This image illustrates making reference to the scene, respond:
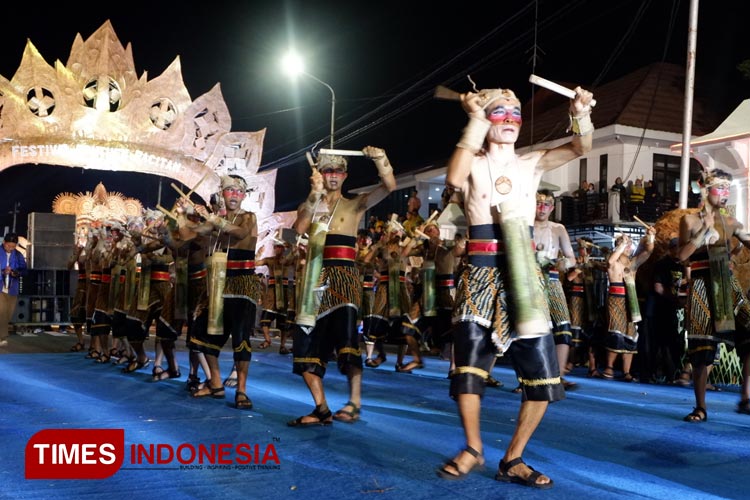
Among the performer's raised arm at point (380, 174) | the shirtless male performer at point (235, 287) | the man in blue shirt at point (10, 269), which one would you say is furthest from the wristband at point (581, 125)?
the man in blue shirt at point (10, 269)

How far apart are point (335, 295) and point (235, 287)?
1460 millimetres

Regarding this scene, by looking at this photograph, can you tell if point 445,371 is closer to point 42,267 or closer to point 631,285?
point 631,285

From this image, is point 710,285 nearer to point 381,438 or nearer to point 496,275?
point 496,275

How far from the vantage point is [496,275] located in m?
4.60

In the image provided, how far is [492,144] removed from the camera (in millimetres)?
4727

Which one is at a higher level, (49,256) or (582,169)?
(582,169)

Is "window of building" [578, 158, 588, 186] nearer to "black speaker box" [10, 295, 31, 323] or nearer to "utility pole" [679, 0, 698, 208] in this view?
"utility pole" [679, 0, 698, 208]

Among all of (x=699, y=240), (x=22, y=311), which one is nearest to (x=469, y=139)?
(x=699, y=240)

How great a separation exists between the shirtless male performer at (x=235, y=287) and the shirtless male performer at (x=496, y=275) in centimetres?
307

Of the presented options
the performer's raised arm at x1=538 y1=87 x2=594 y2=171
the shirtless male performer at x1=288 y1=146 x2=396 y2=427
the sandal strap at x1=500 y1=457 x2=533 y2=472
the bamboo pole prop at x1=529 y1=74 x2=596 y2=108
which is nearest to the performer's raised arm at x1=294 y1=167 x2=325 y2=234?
the shirtless male performer at x1=288 y1=146 x2=396 y2=427

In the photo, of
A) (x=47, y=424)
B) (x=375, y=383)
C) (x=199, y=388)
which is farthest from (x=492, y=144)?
(x=375, y=383)

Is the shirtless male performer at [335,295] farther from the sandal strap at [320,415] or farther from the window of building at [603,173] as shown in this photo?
the window of building at [603,173]

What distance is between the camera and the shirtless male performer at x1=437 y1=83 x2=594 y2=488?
440 cm

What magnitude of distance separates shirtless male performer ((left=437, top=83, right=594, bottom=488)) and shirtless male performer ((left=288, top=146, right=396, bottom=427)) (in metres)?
1.60
